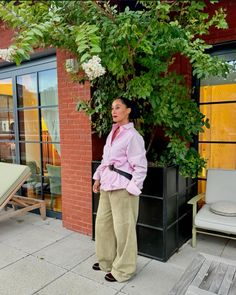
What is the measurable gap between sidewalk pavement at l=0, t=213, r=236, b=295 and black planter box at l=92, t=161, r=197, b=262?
121 mm

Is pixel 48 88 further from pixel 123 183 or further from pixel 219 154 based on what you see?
pixel 219 154

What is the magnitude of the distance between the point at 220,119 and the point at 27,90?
296cm

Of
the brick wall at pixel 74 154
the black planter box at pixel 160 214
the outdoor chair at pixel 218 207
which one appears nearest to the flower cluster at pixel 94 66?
the black planter box at pixel 160 214

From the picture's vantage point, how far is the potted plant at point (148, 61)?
5.78 feet

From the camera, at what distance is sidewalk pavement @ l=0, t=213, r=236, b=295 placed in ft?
7.45

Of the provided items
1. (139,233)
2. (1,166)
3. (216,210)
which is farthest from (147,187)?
(1,166)

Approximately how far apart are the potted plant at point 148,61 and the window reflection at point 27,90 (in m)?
1.48

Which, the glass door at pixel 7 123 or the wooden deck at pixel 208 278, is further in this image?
the glass door at pixel 7 123

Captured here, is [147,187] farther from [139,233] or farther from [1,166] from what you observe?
[1,166]

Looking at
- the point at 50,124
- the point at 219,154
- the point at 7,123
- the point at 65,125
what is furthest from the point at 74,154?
the point at 7,123

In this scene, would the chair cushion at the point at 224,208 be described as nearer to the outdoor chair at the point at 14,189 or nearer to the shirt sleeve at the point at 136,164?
the shirt sleeve at the point at 136,164

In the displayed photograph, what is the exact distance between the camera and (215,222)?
2715 millimetres

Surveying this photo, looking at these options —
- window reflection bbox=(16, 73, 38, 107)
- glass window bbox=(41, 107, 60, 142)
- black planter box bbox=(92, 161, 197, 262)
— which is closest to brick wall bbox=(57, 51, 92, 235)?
glass window bbox=(41, 107, 60, 142)

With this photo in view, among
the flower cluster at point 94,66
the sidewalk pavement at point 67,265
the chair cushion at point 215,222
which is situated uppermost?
the flower cluster at point 94,66
